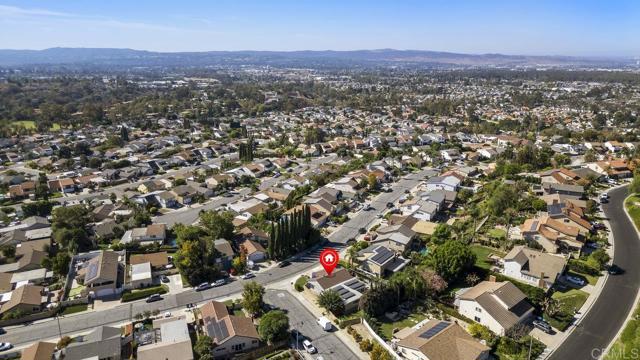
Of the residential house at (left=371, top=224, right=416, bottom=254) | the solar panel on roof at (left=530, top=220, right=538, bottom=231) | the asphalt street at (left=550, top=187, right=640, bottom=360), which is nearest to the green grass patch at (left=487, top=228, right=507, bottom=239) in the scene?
the solar panel on roof at (left=530, top=220, right=538, bottom=231)

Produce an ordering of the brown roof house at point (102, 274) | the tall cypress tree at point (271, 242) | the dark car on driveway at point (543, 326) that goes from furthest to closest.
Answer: the tall cypress tree at point (271, 242), the brown roof house at point (102, 274), the dark car on driveway at point (543, 326)

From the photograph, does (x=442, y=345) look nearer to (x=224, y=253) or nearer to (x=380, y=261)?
(x=380, y=261)

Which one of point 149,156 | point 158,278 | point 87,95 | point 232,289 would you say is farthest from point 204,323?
point 87,95

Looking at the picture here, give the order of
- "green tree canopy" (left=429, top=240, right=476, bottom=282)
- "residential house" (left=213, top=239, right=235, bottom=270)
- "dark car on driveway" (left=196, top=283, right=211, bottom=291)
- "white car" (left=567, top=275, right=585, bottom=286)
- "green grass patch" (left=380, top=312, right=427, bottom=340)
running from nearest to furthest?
"green grass patch" (left=380, top=312, right=427, bottom=340), "green tree canopy" (left=429, top=240, right=476, bottom=282), "white car" (left=567, top=275, right=585, bottom=286), "dark car on driveway" (left=196, top=283, right=211, bottom=291), "residential house" (left=213, top=239, right=235, bottom=270)

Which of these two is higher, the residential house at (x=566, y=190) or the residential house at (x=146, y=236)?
the residential house at (x=566, y=190)

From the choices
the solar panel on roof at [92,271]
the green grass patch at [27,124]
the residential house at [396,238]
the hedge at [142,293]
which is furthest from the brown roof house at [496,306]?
the green grass patch at [27,124]

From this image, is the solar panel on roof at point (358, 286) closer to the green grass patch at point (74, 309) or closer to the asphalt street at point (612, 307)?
the asphalt street at point (612, 307)

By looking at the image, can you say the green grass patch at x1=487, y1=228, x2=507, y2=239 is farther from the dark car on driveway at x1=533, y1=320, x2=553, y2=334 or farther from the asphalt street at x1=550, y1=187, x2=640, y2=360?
the dark car on driveway at x1=533, y1=320, x2=553, y2=334
